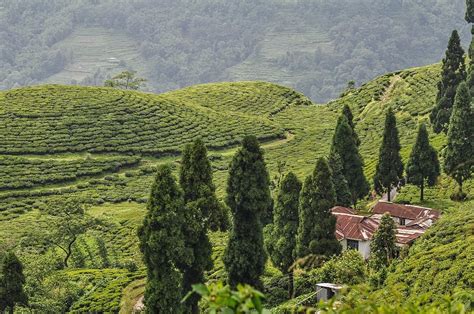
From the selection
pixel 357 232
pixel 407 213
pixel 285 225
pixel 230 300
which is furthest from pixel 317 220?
pixel 230 300

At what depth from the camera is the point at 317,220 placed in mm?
41844

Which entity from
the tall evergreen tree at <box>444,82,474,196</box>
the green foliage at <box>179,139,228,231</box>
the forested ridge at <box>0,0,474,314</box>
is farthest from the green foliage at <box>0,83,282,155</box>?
the green foliage at <box>179,139,228,231</box>

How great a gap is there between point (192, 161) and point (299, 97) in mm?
110776

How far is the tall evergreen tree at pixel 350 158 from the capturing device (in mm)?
59125

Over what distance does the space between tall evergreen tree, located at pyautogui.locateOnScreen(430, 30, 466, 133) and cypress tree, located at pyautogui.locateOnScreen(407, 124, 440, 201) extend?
605 inches

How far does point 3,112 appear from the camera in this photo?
372ft

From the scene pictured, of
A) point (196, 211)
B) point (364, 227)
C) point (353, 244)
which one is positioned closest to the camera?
point (196, 211)

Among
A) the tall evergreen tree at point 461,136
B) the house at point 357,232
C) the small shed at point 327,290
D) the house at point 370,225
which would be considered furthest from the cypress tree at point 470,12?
the small shed at point 327,290

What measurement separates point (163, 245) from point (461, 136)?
2784cm

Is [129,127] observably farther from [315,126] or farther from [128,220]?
[128,220]

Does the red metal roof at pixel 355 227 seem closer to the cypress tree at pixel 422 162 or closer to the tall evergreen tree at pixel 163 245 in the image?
the cypress tree at pixel 422 162

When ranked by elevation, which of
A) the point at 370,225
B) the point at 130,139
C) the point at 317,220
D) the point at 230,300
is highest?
the point at 230,300

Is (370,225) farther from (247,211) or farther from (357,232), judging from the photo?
(247,211)

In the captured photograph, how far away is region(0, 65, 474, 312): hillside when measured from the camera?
66438mm
